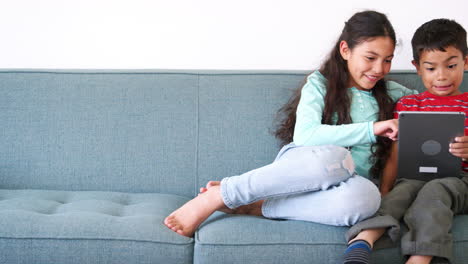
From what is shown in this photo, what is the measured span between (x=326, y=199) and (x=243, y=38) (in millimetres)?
1061

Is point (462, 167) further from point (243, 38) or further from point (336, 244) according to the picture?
point (243, 38)

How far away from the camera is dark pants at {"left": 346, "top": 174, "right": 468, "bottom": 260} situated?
1500 mm

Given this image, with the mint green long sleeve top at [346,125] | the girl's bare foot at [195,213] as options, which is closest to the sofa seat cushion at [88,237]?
the girl's bare foot at [195,213]

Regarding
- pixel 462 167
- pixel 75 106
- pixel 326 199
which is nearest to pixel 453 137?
pixel 462 167

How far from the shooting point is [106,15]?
2.48 m

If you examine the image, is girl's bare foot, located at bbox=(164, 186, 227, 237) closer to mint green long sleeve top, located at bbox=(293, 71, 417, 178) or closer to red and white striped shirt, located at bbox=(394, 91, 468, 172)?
mint green long sleeve top, located at bbox=(293, 71, 417, 178)

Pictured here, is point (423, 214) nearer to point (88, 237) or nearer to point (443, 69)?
point (443, 69)

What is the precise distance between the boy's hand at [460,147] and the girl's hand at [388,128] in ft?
0.53

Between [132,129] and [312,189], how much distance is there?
2.46ft

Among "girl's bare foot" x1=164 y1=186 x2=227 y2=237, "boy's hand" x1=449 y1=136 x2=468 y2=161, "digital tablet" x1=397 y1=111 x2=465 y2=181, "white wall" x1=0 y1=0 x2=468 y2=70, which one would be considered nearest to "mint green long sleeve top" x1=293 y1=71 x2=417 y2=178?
"digital tablet" x1=397 y1=111 x2=465 y2=181

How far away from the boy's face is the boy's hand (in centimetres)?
30

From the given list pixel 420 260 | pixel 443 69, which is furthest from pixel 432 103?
pixel 420 260

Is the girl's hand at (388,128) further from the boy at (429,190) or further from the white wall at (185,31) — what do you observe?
the white wall at (185,31)

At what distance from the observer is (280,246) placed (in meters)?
1.52
